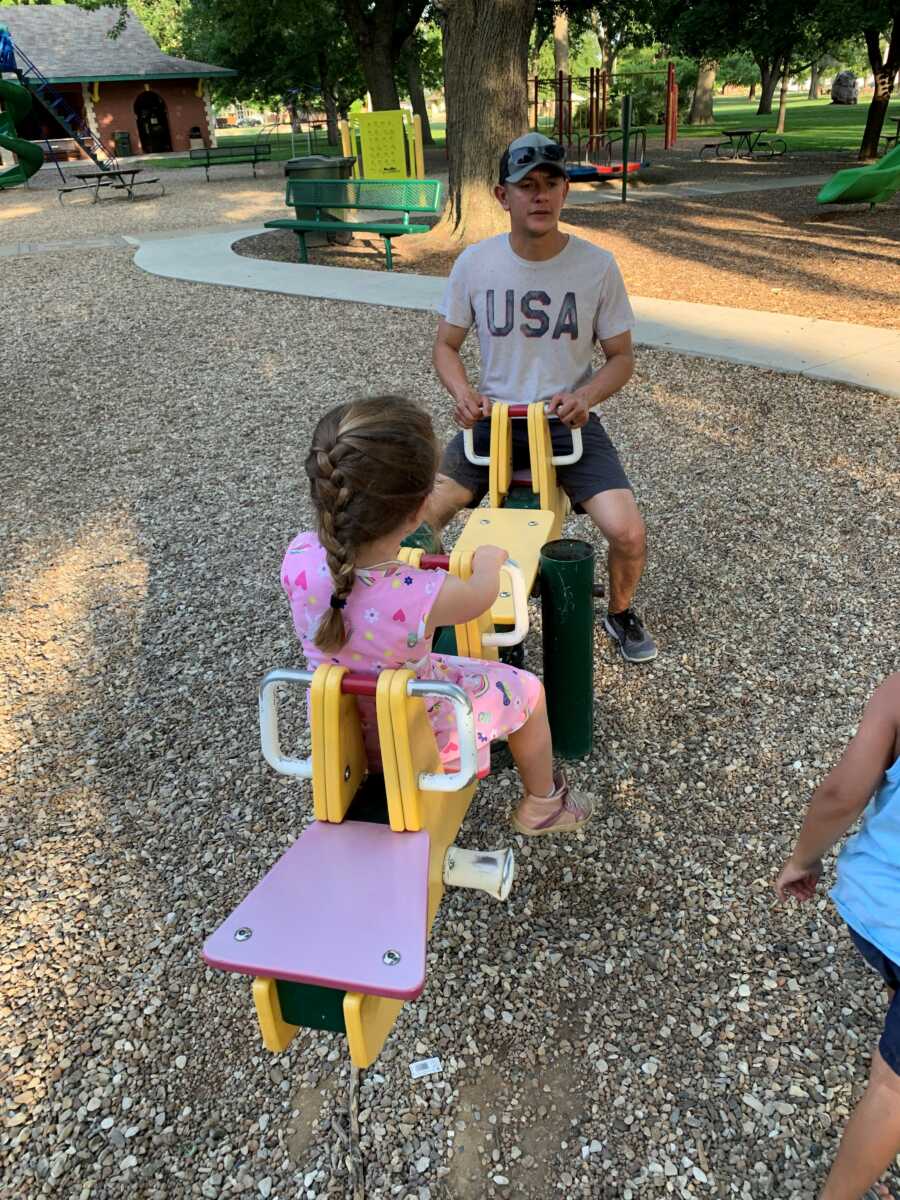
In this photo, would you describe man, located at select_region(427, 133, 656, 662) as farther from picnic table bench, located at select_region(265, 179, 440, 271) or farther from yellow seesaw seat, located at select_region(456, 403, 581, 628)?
picnic table bench, located at select_region(265, 179, 440, 271)

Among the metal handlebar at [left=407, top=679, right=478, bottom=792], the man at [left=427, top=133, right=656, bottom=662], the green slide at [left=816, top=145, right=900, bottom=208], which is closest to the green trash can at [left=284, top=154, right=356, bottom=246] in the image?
the green slide at [left=816, top=145, right=900, bottom=208]

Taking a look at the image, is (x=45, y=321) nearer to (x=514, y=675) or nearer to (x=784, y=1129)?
(x=514, y=675)

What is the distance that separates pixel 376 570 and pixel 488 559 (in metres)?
0.30

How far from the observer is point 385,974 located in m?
1.46

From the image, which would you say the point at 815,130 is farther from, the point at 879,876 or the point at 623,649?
the point at 879,876

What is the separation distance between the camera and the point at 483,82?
386 inches

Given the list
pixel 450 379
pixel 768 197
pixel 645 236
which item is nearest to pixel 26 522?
pixel 450 379

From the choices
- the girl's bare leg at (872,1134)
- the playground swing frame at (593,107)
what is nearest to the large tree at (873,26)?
the playground swing frame at (593,107)

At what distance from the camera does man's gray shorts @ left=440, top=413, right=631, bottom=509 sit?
3104 mm

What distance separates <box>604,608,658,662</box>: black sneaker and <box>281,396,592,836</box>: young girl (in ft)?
4.51

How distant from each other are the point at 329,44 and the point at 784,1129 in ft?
115

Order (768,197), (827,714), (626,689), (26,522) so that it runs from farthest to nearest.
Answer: (768,197)
(26,522)
(626,689)
(827,714)

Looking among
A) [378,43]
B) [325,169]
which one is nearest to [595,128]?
[378,43]

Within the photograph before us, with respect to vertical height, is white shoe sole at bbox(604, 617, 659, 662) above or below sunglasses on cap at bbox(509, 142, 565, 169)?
below
